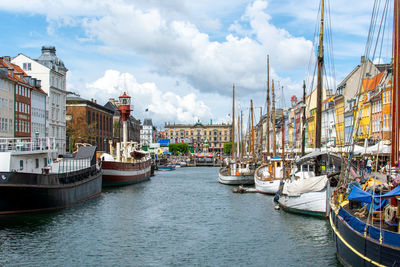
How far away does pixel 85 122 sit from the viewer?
4498 inches

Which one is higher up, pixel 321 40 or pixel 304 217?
pixel 321 40

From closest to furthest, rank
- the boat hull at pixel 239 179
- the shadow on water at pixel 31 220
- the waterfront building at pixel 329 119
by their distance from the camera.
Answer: the shadow on water at pixel 31 220, the boat hull at pixel 239 179, the waterfront building at pixel 329 119

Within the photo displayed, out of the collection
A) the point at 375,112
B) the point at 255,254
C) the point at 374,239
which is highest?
the point at 375,112

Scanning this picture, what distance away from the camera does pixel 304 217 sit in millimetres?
36781

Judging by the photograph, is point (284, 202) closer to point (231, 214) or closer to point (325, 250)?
point (231, 214)

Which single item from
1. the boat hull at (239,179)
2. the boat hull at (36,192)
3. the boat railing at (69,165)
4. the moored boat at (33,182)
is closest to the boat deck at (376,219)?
the boat hull at (36,192)

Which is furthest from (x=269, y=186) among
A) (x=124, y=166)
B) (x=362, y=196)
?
(x=362, y=196)

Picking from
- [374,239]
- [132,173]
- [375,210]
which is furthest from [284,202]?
[132,173]

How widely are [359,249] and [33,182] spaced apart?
24.9m

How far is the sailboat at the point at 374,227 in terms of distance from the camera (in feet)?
52.1

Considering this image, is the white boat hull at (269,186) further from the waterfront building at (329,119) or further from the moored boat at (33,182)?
the waterfront building at (329,119)

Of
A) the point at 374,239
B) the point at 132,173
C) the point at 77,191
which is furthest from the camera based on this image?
the point at 132,173

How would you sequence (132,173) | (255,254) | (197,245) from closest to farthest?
(255,254) → (197,245) → (132,173)

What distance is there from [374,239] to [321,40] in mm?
26719
